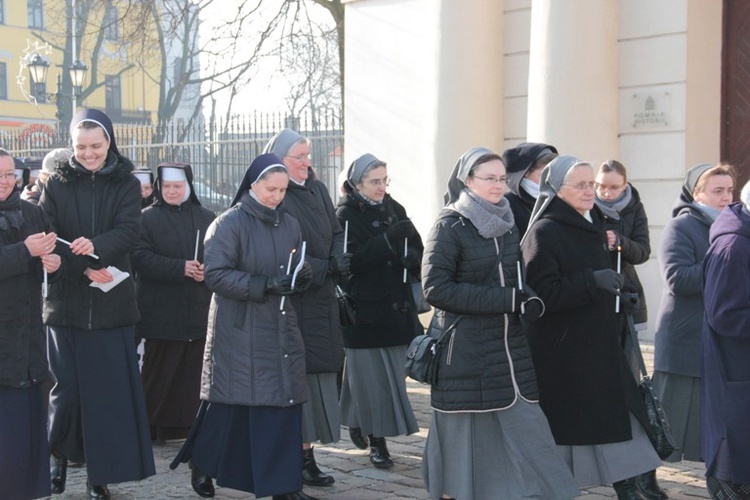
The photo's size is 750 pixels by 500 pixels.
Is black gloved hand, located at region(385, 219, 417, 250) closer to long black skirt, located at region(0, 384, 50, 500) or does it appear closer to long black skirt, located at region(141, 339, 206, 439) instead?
long black skirt, located at region(141, 339, 206, 439)

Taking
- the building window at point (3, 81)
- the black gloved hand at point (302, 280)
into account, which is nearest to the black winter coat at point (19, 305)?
the black gloved hand at point (302, 280)

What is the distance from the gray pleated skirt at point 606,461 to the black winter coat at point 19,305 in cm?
272

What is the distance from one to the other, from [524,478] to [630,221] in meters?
2.42

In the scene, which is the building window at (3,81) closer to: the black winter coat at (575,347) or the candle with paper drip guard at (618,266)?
the candle with paper drip guard at (618,266)

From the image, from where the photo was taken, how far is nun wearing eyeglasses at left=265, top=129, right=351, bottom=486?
6.95 metres

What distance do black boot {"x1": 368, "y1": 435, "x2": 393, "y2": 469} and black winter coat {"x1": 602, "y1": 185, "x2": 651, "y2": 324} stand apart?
179 centimetres

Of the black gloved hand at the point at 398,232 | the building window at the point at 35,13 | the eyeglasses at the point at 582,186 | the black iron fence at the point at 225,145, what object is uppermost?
the building window at the point at 35,13

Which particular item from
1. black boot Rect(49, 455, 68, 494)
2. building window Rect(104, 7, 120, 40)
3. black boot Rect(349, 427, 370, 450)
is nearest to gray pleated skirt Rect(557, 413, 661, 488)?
black boot Rect(349, 427, 370, 450)

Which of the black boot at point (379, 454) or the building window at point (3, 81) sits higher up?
the building window at point (3, 81)

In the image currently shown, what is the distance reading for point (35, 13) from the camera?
58812 millimetres

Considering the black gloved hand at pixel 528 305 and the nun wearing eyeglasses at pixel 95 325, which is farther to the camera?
the nun wearing eyeglasses at pixel 95 325

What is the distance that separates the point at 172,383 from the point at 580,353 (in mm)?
3367

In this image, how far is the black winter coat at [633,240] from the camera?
722 cm

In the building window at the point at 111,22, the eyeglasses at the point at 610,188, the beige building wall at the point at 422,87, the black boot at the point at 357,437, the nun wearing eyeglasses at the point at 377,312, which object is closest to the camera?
the nun wearing eyeglasses at the point at 377,312
